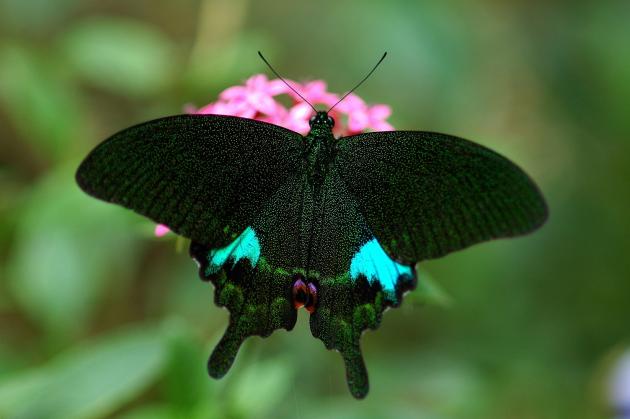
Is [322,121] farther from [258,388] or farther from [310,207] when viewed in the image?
[258,388]

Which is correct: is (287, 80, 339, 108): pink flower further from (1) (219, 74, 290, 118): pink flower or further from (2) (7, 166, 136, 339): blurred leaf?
(2) (7, 166, 136, 339): blurred leaf

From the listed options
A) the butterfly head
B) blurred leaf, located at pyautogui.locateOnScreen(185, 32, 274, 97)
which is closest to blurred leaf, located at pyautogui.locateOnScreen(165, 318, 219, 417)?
the butterfly head

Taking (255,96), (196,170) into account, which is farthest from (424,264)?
(196,170)

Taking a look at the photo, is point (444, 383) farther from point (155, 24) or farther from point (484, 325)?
point (155, 24)

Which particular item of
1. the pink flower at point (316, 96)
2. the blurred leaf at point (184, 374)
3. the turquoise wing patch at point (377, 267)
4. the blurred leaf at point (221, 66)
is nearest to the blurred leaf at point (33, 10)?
the blurred leaf at point (221, 66)

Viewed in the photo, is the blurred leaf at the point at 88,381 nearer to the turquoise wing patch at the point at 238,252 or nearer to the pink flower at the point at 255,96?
the turquoise wing patch at the point at 238,252
